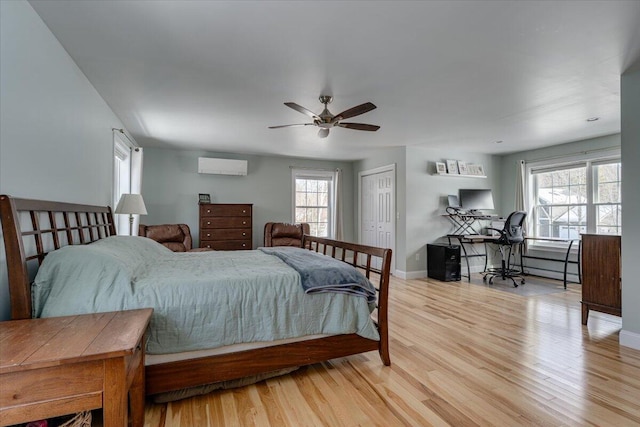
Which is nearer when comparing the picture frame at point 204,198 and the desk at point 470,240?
the desk at point 470,240

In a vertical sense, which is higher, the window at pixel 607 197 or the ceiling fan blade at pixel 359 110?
the ceiling fan blade at pixel 359 110

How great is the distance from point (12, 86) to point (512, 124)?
16.5 feet

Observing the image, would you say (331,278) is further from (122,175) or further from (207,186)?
(207,186)

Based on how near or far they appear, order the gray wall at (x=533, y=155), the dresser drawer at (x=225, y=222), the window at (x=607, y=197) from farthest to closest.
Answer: the dresser drawer at (x=225, y=222), the gray wall at (x=533, y=155), the window at (x=607, y=197)

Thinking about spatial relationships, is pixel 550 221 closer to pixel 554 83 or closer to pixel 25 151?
pixel 554 83

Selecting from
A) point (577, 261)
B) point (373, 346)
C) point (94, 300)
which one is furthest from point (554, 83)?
point (94, 300)

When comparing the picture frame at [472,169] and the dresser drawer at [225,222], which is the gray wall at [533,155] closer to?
the picture frame at [472,169]

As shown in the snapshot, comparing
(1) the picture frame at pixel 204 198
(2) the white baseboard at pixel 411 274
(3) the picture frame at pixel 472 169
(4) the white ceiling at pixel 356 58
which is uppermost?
(4) the white ceiling at pixel 356 58

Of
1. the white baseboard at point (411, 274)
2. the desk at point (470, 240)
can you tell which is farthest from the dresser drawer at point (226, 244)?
the desk at point (470, 240)

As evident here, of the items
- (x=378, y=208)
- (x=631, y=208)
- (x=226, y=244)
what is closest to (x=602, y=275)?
(x=631, y=208)

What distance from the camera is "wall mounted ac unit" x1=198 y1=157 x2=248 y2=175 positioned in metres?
5.77

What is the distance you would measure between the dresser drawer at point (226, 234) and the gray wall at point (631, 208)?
5.07m

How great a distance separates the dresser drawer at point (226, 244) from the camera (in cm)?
550

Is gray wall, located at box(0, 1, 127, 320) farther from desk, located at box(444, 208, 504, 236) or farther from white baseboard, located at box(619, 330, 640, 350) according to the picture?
desk, located at box(444, 208, 504, 236)
